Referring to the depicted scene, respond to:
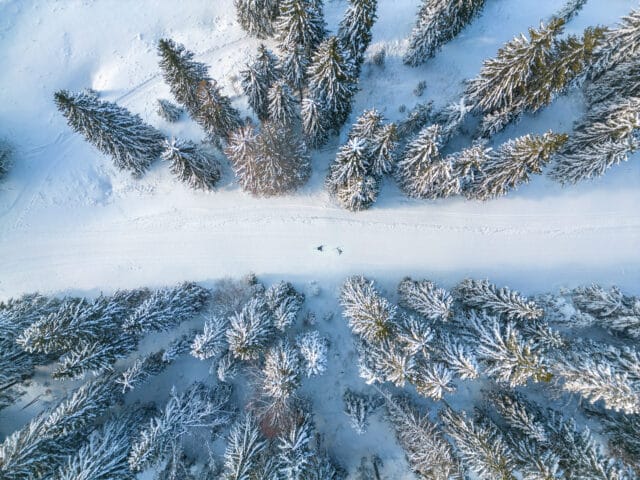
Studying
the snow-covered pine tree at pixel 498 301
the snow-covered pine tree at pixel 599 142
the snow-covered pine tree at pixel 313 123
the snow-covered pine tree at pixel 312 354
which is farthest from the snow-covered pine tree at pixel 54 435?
the snow-covered pine tree at pixel 599 142

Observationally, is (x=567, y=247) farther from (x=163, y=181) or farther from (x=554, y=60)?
(x=163, y=181)

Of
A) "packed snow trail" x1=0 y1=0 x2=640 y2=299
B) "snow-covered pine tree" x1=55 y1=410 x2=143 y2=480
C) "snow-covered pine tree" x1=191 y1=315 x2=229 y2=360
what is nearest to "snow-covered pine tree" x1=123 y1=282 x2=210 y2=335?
"packed snow trail" x1=0 y1=0 x2=640 y2=299

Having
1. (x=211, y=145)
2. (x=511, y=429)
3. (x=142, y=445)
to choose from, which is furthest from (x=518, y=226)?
(x=142, y=445)

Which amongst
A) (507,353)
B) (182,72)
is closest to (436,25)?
(182,72)

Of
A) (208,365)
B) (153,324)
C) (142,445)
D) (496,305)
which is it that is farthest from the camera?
(208,365)

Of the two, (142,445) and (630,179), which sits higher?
(142,445)

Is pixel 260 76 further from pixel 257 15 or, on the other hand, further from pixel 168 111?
pixel 168 111
